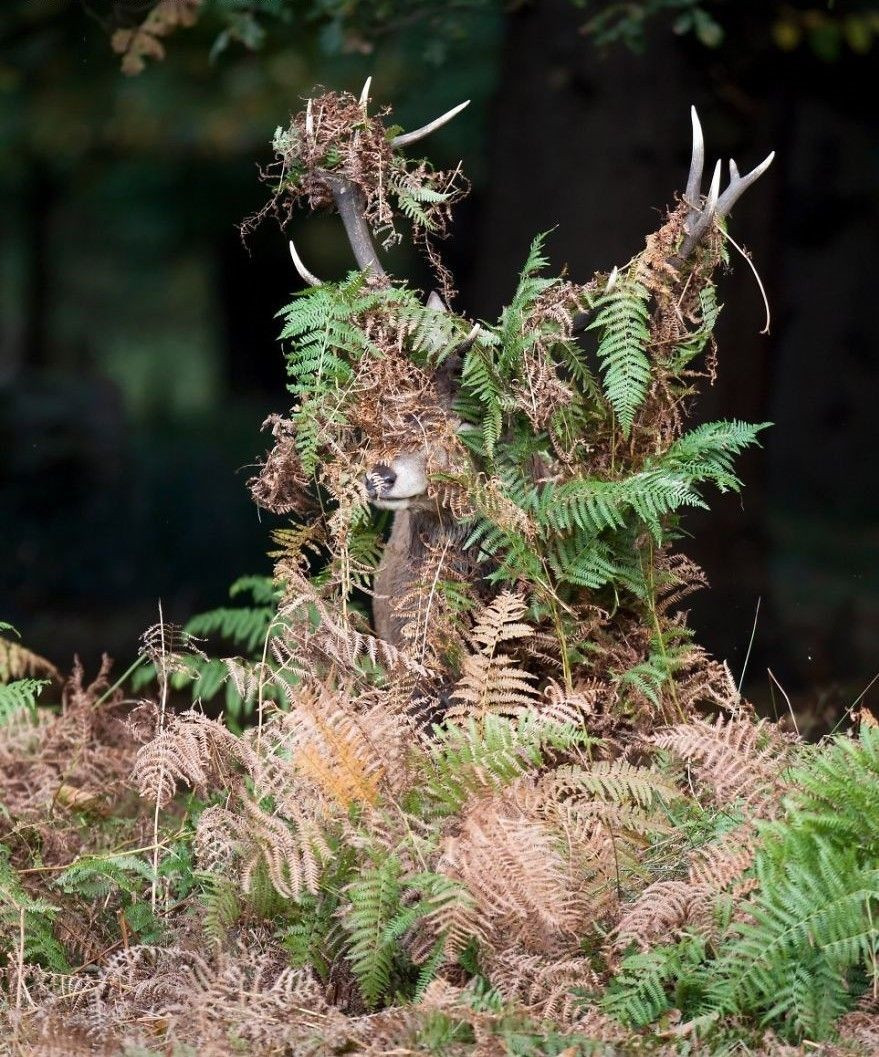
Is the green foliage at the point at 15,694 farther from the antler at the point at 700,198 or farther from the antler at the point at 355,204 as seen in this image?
the antler at the point at 700,198

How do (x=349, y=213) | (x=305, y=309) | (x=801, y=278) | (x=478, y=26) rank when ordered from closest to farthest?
(x=305, y=309), (x=349, y=213), (x=478, y=26), (x=801, y=278)

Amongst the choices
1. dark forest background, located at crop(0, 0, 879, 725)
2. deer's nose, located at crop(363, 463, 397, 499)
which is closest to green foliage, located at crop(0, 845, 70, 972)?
deer's nose, located at crop(363, 463, 397, 499)

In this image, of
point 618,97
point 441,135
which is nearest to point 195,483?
point 441,135

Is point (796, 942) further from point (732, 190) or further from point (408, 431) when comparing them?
point (732, 190)

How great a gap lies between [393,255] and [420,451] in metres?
6.93

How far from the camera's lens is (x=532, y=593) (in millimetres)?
4141

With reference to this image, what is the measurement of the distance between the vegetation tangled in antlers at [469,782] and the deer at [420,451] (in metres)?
0.01

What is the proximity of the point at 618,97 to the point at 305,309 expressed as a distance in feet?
12.6

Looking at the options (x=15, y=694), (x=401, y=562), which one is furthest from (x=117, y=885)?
(x=401, y=562)

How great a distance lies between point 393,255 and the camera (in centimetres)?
1070

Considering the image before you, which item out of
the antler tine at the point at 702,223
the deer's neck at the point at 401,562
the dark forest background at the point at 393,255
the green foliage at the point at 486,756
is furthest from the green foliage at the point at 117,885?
the dark forest background at the point at 393,255

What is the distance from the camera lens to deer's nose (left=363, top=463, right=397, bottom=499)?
3.99m

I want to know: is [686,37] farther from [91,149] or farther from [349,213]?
[91,149]

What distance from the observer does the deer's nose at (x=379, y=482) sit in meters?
3.99
